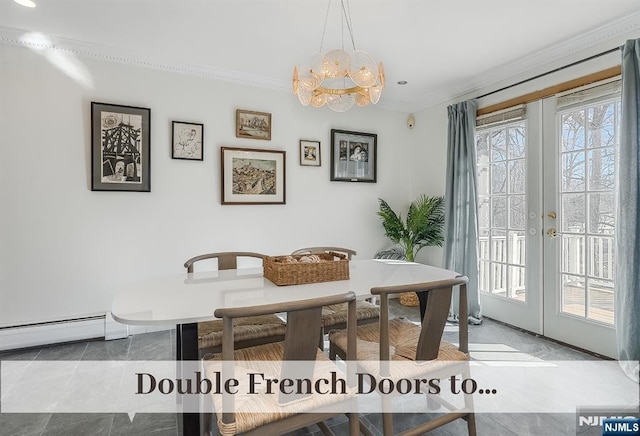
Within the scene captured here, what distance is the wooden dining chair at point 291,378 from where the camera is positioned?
3.54ft

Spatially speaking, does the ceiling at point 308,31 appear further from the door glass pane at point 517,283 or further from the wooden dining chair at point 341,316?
the wooden dining chair at point 341,316

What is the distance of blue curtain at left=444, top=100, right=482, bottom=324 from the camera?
3.41 m

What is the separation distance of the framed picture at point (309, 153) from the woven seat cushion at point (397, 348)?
2256 mm

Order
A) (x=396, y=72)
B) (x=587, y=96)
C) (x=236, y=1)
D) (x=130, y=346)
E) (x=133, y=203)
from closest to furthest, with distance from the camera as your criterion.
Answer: (x=236, y=1) < (x=587, y=96) < (x=130, y=346) < (x=133, y=203) < (x=396, y=72)

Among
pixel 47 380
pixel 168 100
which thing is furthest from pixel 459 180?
pixel 47 380

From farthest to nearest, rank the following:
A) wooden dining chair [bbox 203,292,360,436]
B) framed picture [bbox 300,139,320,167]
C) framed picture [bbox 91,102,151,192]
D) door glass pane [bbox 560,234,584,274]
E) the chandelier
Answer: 1. framed picture [bbox 300,139,320,167]
2. framed picture [bbox 91,102,151,192]
3. door glass pane [bbox 560,234,584,274]
4. the chandelier
5. wooden dining chair [bbox 203,292,360,436]

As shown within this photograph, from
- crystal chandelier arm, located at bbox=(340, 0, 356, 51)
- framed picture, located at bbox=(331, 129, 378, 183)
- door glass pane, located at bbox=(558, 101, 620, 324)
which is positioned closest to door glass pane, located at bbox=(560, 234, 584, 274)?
door glass pane, located at bbox=(558, 101, 620, 324)

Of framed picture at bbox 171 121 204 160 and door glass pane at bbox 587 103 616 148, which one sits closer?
door glass pane at bbox 587 103 616 148

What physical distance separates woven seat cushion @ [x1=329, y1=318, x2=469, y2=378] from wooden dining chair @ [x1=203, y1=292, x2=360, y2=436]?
0.69 ft

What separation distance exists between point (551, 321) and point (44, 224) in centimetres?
439

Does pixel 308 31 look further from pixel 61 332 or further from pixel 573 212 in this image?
pixel 61 332

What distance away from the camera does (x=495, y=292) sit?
3.46 m

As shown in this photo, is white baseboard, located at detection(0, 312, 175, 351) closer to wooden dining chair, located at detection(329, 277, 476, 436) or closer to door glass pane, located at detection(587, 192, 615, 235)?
wooden dining chair, located at detection(329, 277, 476, 436)

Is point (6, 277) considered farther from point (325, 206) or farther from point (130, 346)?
point (325, 206)
